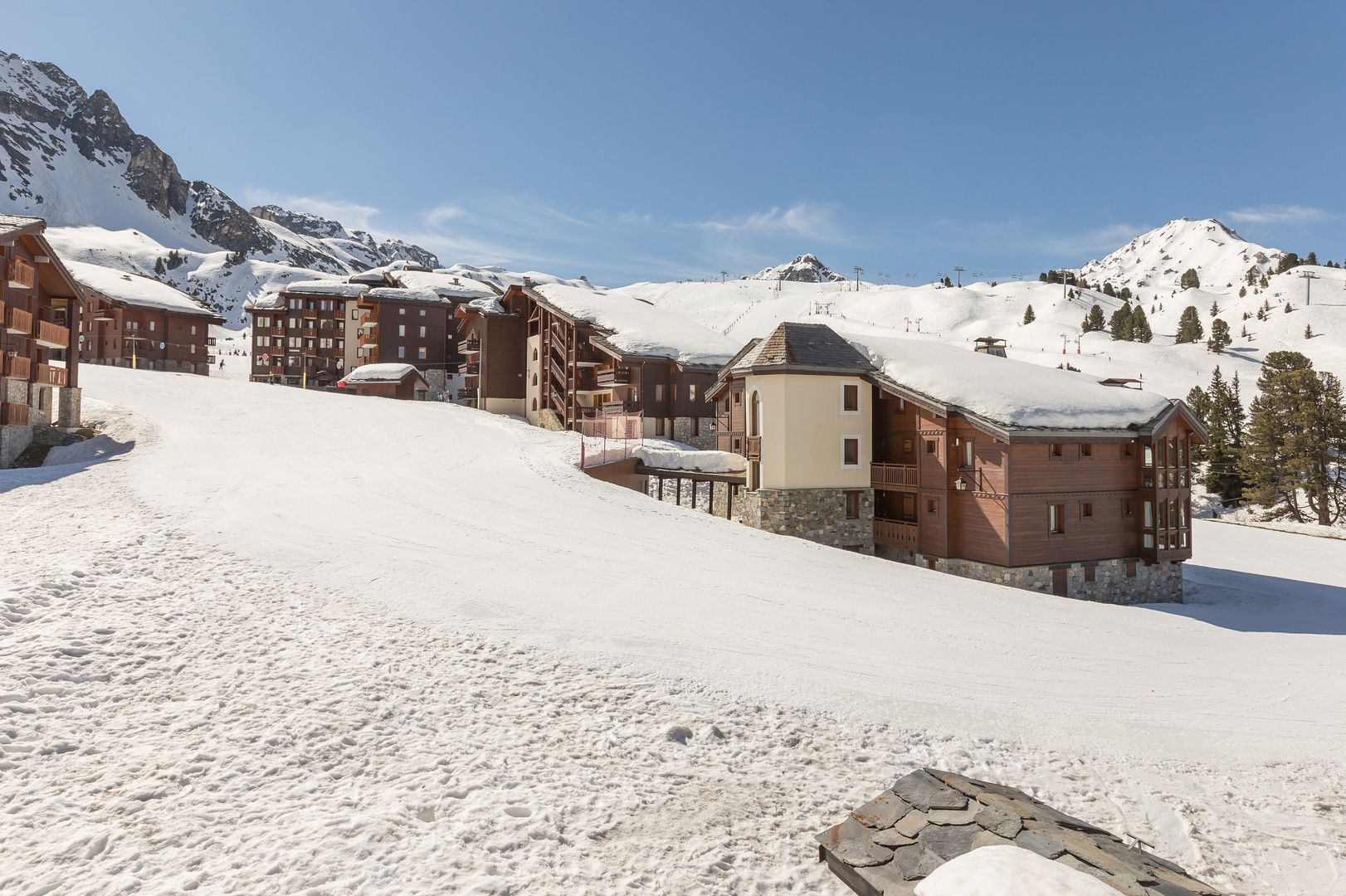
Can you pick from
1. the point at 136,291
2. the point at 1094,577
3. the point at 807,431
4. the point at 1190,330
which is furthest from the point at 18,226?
the point at 1190,330

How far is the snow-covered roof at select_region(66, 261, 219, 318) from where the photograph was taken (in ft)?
228

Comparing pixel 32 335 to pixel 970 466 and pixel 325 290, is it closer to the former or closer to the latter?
pixel 970 466

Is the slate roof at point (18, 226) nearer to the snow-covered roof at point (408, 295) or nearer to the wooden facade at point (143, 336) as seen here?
the wooden facade at point (143, 336)

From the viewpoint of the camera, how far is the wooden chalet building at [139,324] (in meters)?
67.4

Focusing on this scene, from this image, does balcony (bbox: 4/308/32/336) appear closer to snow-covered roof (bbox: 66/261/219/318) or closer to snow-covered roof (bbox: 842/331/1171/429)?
snow-covered roof (bbox: 842/331/1171/429)

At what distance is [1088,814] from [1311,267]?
235 m

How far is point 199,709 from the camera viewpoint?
26.1ft

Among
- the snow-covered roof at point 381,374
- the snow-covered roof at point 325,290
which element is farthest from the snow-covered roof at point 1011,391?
the snow-covered roof at point 325,290

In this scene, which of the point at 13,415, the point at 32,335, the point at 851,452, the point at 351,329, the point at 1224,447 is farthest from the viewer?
the point at 351,329

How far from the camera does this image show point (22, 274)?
94.2ft

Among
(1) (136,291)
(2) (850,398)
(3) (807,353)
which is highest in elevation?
(1) (136,291)

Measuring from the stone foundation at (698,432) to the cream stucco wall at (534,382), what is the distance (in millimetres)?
12004

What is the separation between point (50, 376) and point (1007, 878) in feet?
130

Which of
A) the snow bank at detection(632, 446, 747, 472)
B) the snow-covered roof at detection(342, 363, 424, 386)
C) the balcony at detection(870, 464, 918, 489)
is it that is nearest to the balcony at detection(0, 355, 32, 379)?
the snow bank at detection(632, 446, 747, 472)
